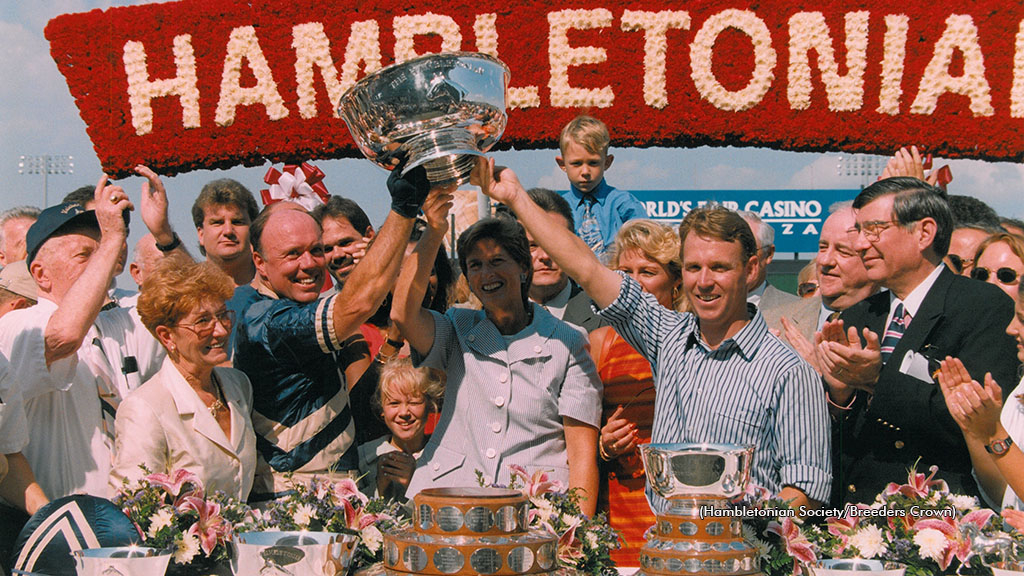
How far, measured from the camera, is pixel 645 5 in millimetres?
6758

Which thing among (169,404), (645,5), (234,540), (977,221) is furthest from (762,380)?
(645,5)

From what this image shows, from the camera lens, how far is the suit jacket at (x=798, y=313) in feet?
16.2

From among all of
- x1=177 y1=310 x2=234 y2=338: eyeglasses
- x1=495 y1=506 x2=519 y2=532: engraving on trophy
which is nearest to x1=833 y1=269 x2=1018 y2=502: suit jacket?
x1=495 y1=506 x2=519 y2=532: engraving on trophy

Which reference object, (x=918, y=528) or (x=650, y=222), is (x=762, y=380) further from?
(x=650, y=222)

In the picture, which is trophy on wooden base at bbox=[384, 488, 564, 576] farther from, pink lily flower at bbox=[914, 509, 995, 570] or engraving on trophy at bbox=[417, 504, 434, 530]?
pink lily flower at bbox=[914, 509, 995, 570]

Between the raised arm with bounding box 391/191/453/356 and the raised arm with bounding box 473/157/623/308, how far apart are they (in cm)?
17

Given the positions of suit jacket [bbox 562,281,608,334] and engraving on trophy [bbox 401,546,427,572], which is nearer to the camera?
engraving on trophy [bbox 401,546,427,572]

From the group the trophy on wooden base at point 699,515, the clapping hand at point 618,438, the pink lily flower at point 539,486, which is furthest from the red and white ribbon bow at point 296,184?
the trophy on wooden base at point 699,515

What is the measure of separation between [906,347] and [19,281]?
11.6 feet

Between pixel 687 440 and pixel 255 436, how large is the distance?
1568mm

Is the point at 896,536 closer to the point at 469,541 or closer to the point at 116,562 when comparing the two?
the point at 469,541

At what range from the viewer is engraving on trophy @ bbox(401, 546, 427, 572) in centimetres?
204

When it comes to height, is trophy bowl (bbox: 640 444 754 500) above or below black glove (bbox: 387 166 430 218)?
below

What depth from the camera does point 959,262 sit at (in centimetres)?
536
